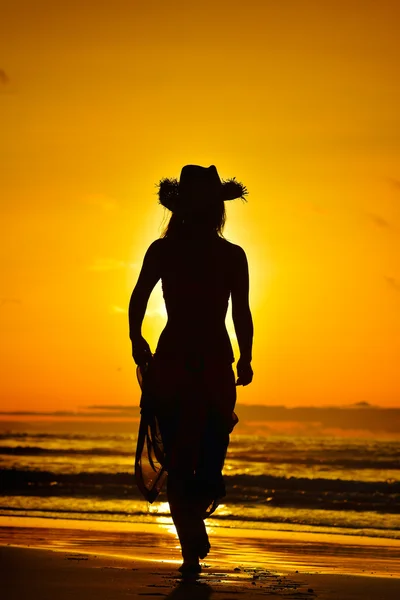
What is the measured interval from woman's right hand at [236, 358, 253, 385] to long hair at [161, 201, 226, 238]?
2.77ft

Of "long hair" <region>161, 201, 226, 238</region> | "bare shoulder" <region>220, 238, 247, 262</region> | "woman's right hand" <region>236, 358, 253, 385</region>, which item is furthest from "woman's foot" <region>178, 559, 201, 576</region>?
"long hair" <region>161, 201, 226, 238</region>

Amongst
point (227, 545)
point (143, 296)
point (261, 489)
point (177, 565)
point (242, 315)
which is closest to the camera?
point (143, 296)

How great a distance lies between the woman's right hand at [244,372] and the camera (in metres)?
6.84

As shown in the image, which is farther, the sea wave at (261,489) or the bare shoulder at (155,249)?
the sea wave at (261,489)

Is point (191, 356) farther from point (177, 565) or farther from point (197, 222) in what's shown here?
point (177, 565)

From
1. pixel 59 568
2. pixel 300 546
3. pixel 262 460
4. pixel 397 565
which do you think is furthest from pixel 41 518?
pixel 262 460

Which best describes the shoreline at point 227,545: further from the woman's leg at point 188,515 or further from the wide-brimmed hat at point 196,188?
the wide-brimmed hat at point 196,188

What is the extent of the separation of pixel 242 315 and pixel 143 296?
0.66 metres

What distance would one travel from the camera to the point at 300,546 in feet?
36.5

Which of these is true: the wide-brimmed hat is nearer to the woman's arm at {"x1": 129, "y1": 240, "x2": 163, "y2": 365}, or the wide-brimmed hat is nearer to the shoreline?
the woman's arm at {"x1": 129, "y1": 240, "x2": 163, "y2": 365}

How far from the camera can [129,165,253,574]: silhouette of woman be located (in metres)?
6.69

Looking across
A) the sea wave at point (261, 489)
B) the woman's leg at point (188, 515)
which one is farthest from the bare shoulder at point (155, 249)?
the sea wave at point (261, 489)

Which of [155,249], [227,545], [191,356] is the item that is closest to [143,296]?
[155,249]

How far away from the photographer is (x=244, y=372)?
6859 millimetres
